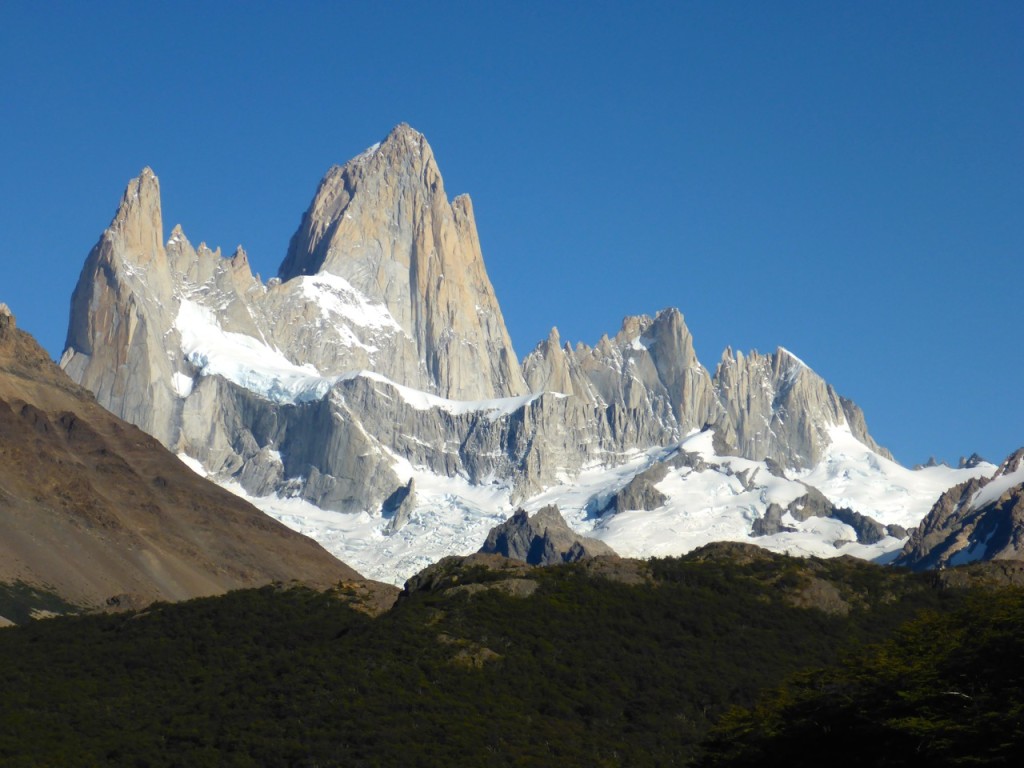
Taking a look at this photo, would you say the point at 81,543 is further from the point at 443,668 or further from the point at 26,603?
the point at 443,668

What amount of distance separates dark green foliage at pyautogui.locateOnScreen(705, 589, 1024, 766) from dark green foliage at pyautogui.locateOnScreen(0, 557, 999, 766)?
30.3 ft

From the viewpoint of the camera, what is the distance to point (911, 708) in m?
60.2

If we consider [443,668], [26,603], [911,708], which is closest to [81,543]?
[26,603]

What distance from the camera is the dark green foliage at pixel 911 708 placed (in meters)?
57.2

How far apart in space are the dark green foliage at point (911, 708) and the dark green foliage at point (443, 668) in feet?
30.3

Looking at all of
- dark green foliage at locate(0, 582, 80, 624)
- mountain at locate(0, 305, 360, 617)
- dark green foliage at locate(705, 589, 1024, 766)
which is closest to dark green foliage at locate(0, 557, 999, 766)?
dark green foliage at locate(705, 589, 1024, 766)

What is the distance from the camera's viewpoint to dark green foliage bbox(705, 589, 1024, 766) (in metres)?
57.2

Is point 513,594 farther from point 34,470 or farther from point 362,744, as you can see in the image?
point 34,470

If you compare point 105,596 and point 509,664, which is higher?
→ point 105,596

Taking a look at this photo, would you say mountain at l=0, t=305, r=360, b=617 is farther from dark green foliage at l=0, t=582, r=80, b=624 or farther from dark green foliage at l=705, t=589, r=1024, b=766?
dark green foliage at l=705, t=589, r=1024, b=766

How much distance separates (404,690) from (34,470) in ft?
377

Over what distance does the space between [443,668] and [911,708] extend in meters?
28.2

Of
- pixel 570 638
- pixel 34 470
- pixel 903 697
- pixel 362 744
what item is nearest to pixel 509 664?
pixel 570 638

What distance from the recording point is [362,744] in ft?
246
